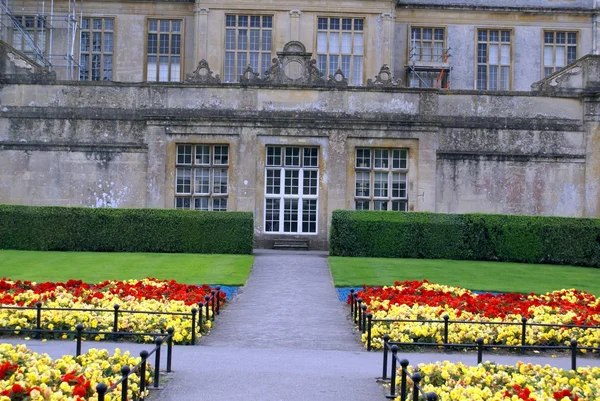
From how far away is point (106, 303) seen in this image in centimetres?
1535

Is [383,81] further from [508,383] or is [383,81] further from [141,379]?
[141,379]

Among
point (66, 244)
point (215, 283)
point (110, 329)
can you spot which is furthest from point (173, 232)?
point (110, 329)

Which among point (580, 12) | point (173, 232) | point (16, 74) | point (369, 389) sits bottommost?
point (369, 389)

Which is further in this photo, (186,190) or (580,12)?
(580,12)

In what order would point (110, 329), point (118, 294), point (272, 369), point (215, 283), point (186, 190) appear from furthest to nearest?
point (186, 190) < point (215, 283) < point (118, 294) < point (110, 329) < point (272, 369)

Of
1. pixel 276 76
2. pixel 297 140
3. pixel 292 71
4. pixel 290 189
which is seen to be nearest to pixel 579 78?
pixel 292 71

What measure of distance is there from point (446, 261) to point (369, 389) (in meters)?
15.8

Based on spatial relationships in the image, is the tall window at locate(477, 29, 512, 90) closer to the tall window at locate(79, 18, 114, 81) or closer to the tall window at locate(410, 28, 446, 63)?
the tall window at locate(410, 28, 446, 63)

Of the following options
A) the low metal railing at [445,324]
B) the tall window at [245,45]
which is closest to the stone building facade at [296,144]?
the tall window at [245,45]

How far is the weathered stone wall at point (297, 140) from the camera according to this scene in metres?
29.9

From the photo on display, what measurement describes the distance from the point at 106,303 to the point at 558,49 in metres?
31.9

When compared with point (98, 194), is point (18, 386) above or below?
below

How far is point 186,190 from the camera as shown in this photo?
99.0ft

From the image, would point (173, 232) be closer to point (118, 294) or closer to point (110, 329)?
point (118, 294)
